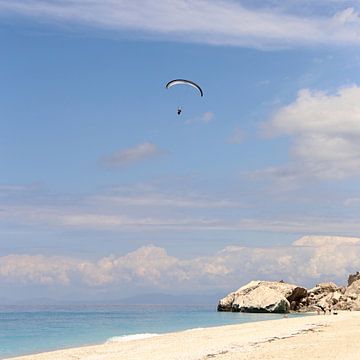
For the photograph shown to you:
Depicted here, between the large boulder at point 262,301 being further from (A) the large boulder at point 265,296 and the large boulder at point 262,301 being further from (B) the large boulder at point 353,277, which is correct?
(B) the large boulder at point 353,277

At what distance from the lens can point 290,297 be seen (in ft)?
343

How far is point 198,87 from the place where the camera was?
153 ft

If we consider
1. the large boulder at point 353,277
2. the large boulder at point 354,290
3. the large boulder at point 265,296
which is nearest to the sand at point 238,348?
the large boulder at point 265,296

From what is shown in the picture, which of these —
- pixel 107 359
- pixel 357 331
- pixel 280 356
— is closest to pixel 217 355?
pixel 280 356

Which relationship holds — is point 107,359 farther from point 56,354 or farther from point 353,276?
point 353,276

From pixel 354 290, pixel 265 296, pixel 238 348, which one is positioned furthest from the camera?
pixel 265 296

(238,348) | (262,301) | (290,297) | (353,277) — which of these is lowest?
(238,348)

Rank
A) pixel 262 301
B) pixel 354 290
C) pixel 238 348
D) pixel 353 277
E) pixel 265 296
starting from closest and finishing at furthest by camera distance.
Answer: pixel 238 348
pixel 354 290
pixel 262 301
pixel 265 296
pixel 353 277

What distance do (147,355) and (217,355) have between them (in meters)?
4.58

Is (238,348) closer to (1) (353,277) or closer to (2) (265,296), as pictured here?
(2) (265,296)

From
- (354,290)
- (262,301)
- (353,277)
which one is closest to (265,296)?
(262,301)

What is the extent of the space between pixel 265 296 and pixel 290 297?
5.86m

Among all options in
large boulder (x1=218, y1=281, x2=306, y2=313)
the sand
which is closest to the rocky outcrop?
large boulder (x1=218, y1=281, x2=306, y2=313)

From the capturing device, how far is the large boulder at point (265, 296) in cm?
9888
